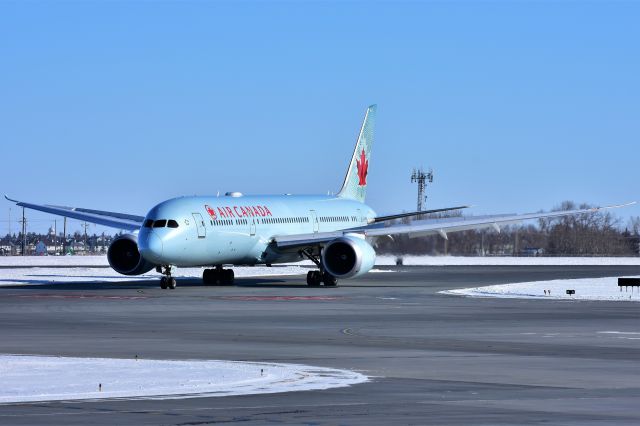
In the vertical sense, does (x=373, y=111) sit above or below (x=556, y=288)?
above

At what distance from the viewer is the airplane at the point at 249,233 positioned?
5788 centimetres

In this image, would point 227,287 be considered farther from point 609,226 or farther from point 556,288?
point 609,226

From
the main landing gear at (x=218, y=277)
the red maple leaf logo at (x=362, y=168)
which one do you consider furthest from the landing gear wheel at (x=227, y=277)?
the red maple leaf logo at (x=362, y=168)

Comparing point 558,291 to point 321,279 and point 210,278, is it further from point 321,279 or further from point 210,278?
point 210,278

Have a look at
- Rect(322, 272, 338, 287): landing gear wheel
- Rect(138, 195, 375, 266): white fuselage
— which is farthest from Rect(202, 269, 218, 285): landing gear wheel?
Rect(322, 272, 338, 287): landing gear wheel

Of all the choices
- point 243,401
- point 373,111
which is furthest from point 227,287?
point 243,401

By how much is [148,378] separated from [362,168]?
192 ft

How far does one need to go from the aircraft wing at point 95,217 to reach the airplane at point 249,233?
5 cm

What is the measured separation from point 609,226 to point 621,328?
114441mm

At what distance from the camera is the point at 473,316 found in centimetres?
3891

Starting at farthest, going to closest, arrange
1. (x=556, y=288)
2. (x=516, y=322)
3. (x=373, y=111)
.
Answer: (x=373, y=111) < (x=556, y=288) < (x=516, y=322)

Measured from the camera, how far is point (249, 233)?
2458 inches

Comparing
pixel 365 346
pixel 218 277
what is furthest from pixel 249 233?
pixel 365 346

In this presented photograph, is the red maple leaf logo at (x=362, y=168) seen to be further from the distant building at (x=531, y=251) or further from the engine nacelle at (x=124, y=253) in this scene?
the distant building at (x=531, y=251)
